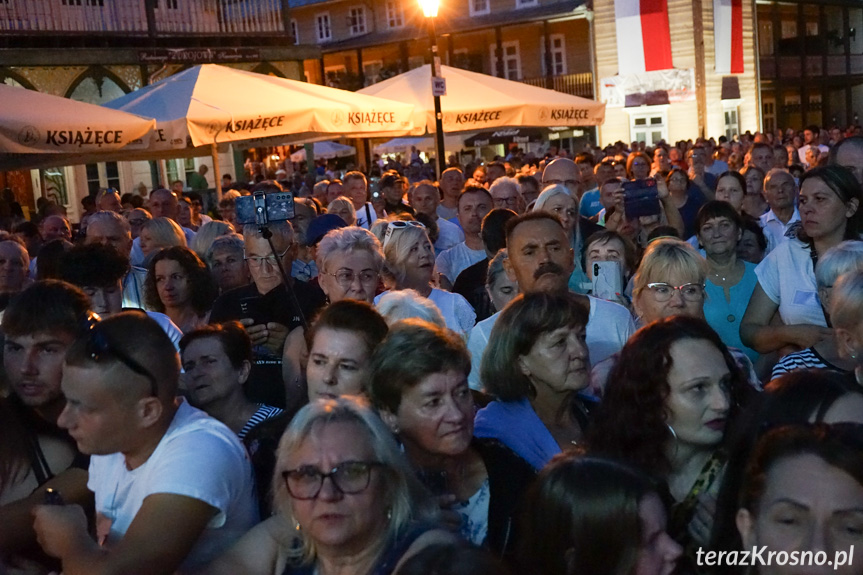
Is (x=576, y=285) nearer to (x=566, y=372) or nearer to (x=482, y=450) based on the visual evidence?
(x=566, y=372)

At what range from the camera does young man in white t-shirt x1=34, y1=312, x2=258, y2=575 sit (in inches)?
106

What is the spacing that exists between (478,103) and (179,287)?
820 cm

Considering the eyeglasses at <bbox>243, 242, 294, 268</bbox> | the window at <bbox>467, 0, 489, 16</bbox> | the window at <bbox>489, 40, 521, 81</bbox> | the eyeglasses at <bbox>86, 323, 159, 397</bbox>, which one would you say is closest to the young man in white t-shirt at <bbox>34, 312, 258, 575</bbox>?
the eyeglasses at <bbox>86, 323, 159, 397</bbox>

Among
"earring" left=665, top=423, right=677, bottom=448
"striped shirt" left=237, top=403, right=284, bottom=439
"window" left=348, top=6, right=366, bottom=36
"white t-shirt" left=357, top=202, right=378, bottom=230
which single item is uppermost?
"window" left=348, top=6, right=366, bottom=36

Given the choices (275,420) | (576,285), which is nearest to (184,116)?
(576,285)

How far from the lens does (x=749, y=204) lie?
9852 mm

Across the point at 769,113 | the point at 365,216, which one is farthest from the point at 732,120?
the point at 365,216

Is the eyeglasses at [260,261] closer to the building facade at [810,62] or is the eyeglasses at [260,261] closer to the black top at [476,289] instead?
the black top at [476,289]

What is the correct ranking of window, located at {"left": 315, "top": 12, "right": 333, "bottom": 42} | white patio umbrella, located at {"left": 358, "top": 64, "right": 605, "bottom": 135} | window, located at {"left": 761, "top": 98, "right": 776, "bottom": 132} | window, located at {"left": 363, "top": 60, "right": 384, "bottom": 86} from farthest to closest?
window, located at {"left": 315, "top": 12, "right": 333, "bottom": 42} < window, located at {"left": 363, "top": 60, "right": 384, "bottom": 86} < window, located at {"left": 761, "top": 98, "right": 776, "bottom": 132} < white patio umbrella, located at {"left": 358, "top": 64, "right": 605, "bottom": 135}

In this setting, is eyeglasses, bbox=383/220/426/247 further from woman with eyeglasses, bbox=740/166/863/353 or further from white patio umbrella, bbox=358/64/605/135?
white patio umbrella, bbox=358/64/605/135

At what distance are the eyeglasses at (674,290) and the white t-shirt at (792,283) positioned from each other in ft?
2.09

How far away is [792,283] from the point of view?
16.3 feet

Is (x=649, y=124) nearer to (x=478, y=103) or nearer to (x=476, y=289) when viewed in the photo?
(x=478, y=103)

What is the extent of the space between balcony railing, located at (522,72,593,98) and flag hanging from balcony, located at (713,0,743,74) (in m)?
4.73
